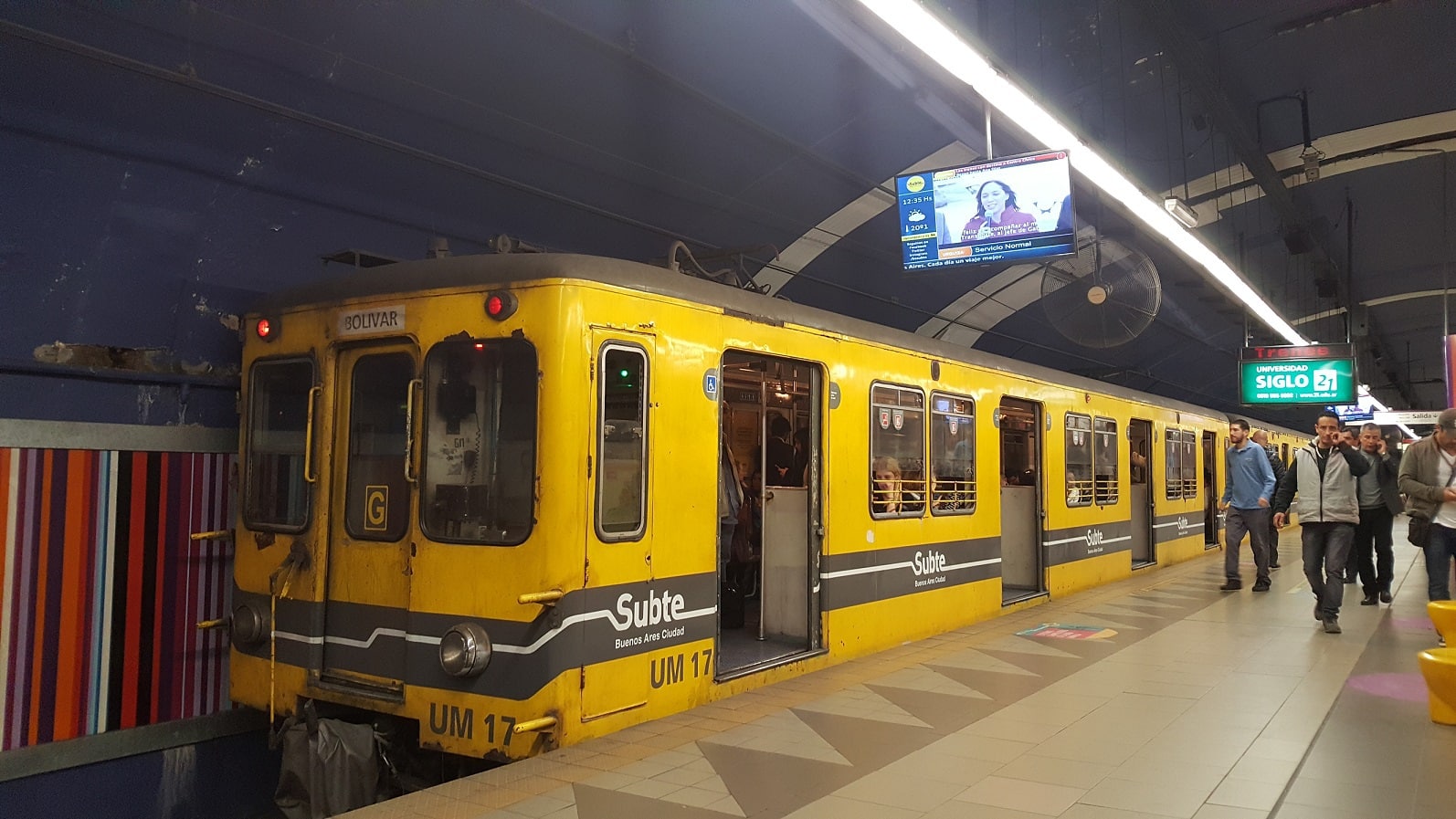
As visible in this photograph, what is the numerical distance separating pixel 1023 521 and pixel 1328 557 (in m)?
2.96

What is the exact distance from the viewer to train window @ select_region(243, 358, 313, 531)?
5398 mm

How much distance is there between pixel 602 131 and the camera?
27.6ft

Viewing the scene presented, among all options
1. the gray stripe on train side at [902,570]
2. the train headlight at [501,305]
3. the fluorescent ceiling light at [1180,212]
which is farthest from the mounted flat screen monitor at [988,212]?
the train headlight at [501,305]

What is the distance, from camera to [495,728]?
14.6 feet

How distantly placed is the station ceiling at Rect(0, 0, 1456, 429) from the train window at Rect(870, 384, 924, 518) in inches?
59.5

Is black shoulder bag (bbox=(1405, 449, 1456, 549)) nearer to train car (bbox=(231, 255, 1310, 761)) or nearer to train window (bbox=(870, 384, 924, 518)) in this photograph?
train window (bbox=(870, 384, 924, 518))

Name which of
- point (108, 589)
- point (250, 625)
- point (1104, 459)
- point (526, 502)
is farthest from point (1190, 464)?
point (108, 589)

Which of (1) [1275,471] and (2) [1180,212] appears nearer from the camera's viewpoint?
(2) [1180,212]

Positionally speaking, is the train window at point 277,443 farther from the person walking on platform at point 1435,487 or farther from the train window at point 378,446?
the person walking on platform at point 1435,487

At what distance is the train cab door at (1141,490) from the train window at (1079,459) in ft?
6.85

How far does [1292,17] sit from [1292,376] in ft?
29.5

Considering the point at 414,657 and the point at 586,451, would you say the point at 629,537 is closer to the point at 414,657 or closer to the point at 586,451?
the point at 586,451

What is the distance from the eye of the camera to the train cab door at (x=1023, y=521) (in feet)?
32.4

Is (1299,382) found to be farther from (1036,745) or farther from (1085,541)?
(1036,745)
